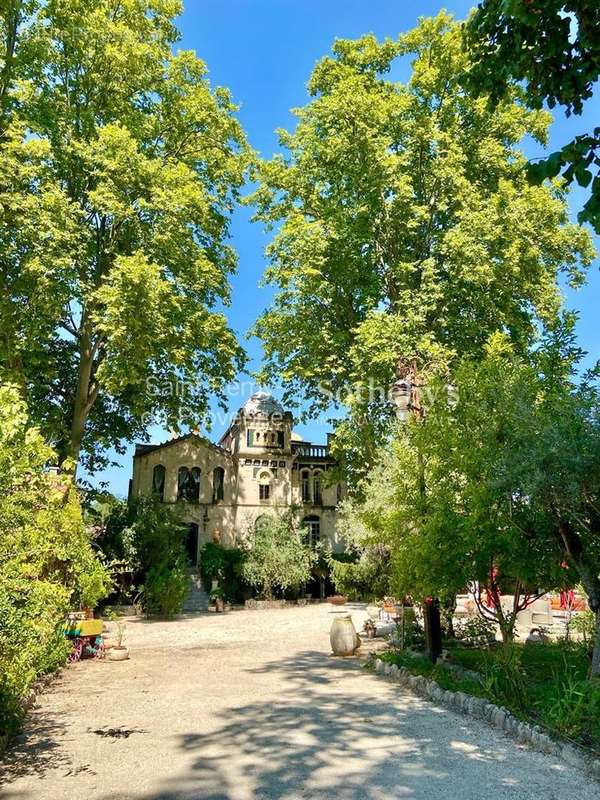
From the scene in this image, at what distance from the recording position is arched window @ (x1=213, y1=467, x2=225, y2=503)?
33.1 metres

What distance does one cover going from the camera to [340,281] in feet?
71.7

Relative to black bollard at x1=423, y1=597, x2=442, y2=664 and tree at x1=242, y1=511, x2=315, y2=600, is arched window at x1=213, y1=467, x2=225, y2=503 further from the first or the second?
black bollard at x1=423, y1=597, x2=442, y2=664

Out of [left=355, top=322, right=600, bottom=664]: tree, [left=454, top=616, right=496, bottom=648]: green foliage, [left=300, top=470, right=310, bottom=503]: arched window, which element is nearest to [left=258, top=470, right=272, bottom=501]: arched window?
[left=300, top=470, right=310, bottom=503]: arched window

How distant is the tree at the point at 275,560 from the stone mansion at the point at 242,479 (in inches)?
172

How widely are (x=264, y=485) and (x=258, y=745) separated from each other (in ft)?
88.9

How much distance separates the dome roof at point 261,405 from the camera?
35.0 m

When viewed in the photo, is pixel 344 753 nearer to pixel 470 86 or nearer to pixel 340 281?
pixel 470 86

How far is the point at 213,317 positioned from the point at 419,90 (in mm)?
10934

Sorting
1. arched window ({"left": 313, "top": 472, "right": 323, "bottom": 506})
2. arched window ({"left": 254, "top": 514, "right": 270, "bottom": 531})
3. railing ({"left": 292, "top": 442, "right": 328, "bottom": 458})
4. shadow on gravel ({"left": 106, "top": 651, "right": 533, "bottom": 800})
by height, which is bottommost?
shadow on gravel ({"left": 106, "top": 651, "right": 533, "bottom": 800})

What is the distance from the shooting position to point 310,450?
115ft

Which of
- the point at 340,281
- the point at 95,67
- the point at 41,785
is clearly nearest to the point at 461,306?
the point at 340,281

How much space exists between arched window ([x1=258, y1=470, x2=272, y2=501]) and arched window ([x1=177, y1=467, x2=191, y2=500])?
3912mm

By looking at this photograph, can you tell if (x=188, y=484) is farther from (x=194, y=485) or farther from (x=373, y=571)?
(x=373, y=571)

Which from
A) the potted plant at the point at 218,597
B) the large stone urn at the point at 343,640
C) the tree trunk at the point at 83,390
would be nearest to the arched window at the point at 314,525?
the potted plant at the point at 218,597
